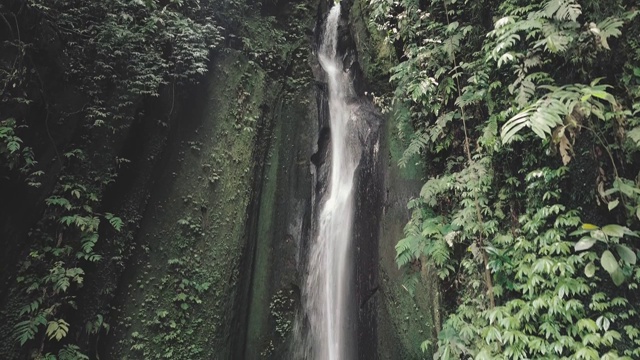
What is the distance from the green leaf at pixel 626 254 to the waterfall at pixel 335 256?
162 inches

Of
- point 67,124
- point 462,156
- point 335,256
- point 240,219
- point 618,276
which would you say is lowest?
point 618,276

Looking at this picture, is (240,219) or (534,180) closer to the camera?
Result: (534,180)

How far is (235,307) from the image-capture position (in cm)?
597

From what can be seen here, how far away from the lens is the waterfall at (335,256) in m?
6.23


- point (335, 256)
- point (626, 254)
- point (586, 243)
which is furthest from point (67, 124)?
point (626, 254)

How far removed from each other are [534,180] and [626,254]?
114 cm

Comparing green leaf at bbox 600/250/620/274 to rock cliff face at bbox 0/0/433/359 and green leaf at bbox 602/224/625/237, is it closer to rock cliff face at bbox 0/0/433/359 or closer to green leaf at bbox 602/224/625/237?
green leaf at bbox 602/224/625/237

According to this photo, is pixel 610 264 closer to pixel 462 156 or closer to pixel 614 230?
pixel 614 230

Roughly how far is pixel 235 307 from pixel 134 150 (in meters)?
3.08

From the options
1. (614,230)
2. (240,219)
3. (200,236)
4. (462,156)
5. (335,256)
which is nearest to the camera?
(614,230)

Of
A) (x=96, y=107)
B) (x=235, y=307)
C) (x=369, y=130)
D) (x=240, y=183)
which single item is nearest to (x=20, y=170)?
(x=96, y=107)

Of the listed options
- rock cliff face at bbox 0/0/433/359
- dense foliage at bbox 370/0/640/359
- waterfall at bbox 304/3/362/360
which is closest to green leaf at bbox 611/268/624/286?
dense foliage at bbox 370/0/640/359

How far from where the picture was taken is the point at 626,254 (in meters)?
2.80

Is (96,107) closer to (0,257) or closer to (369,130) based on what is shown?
(0,257)
